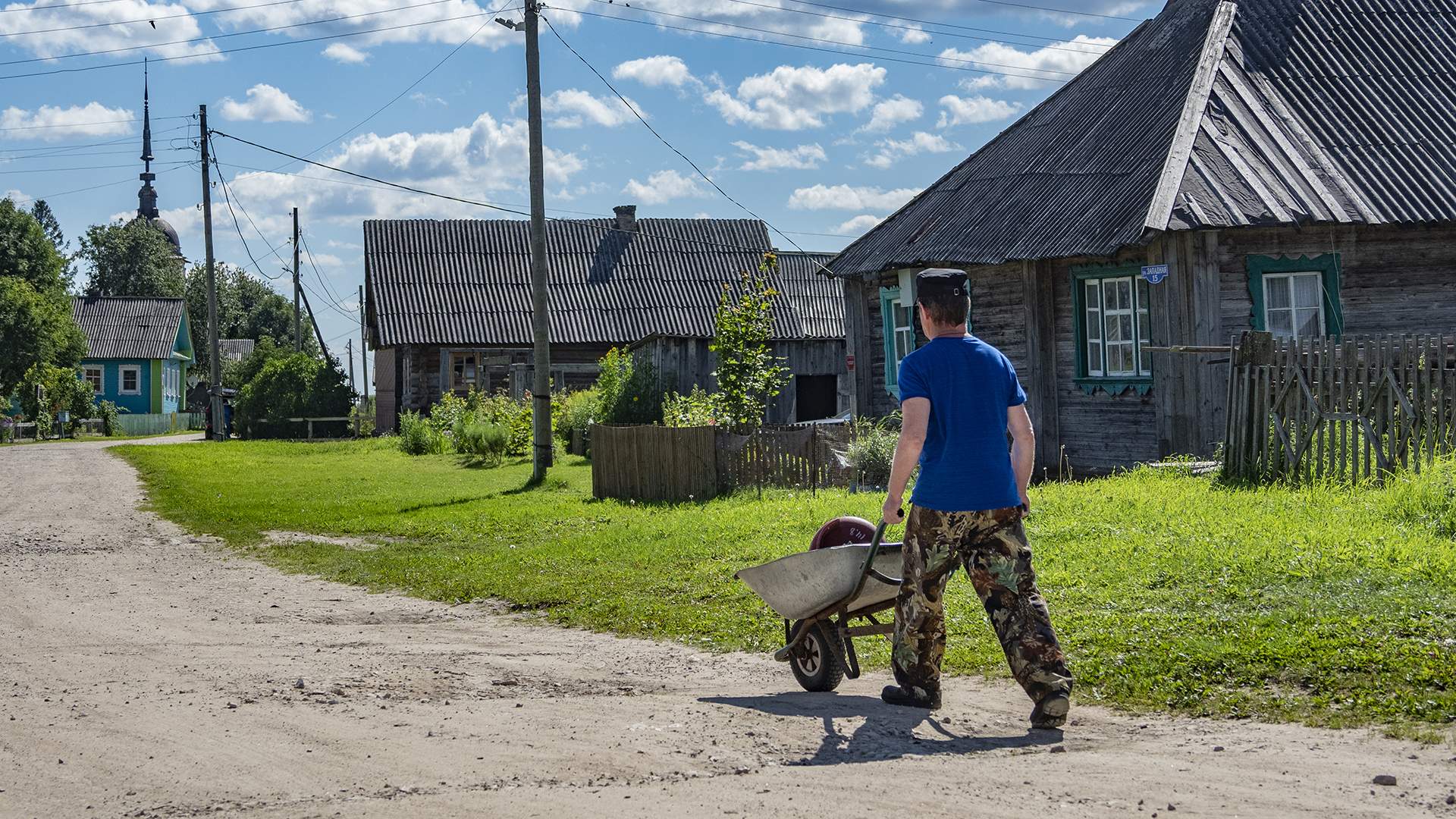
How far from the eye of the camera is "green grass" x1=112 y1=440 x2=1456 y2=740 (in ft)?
21.3

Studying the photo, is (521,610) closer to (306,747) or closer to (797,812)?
(306,747)

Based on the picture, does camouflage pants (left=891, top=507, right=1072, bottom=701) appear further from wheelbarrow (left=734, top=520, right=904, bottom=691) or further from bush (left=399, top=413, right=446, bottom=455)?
bush (left=399, top=413, right=446, bottom=455)

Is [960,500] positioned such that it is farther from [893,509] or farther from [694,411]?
[694,411]

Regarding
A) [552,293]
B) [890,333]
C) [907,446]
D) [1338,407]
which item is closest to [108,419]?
[552,293]

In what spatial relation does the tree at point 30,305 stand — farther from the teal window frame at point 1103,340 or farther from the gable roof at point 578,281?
the teal window frame at point 1103,340

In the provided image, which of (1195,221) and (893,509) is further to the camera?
(1195,221)

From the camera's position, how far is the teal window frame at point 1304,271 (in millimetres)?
16750

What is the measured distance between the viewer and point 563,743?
569cm

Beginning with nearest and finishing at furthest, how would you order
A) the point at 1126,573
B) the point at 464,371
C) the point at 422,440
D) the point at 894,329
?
1. the point at 1126,573
2. the point at 894,329
3. the point at 422,440
4. the point at 464,371

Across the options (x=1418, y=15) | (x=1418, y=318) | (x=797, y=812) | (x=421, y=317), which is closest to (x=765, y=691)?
(x=797, y=812)

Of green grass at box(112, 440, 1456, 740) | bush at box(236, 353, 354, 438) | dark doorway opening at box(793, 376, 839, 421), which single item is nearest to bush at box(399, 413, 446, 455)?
dark doorway opening at box(793, 376, 839, 421)

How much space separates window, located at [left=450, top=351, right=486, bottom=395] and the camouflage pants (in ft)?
110

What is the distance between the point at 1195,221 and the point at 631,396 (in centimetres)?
1383

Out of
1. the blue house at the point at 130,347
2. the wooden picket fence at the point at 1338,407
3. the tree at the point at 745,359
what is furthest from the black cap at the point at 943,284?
the blue house at the point at 130,347
